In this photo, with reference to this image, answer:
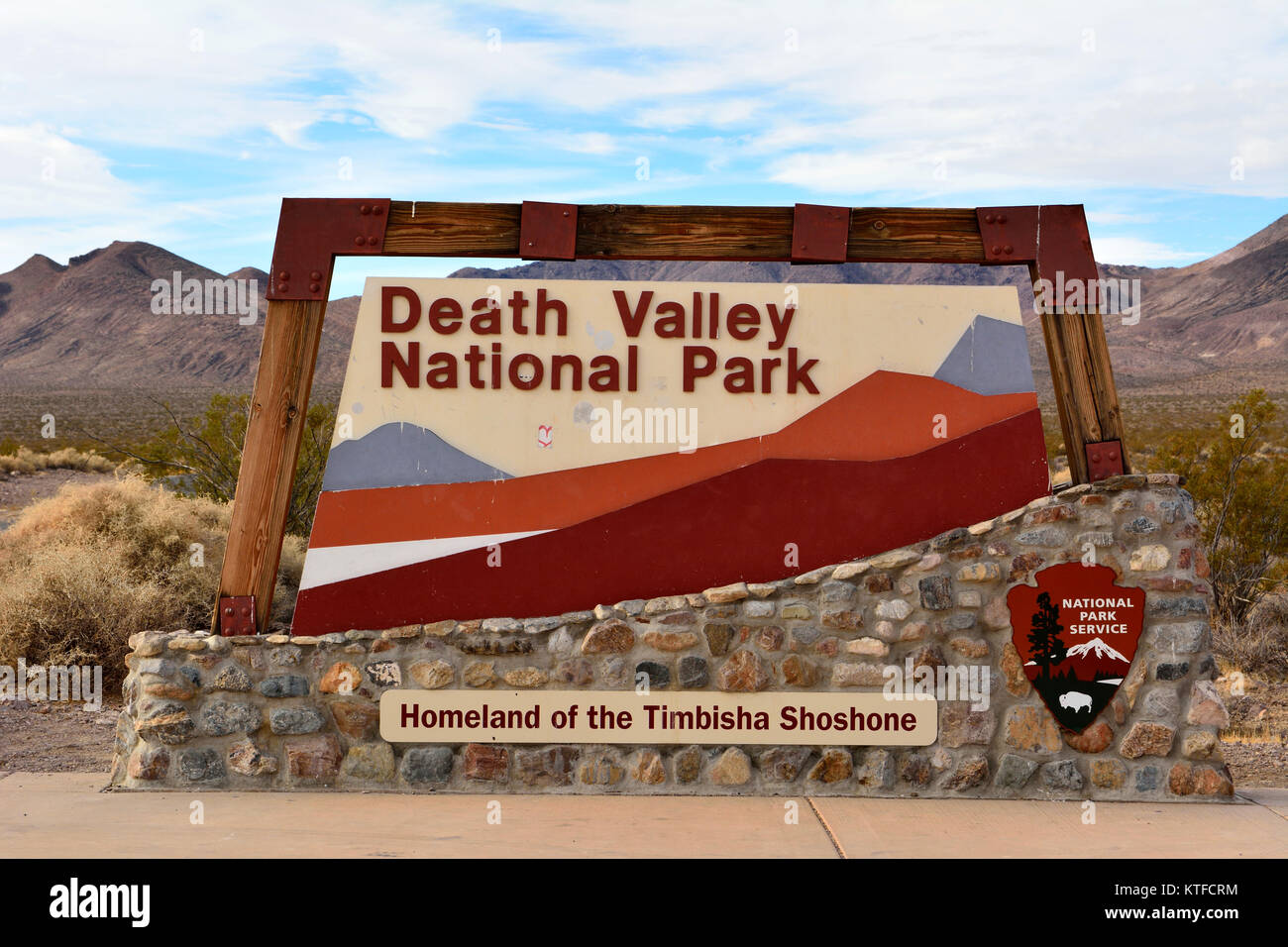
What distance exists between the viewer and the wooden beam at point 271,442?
6324 mm

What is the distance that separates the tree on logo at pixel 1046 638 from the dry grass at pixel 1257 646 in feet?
14.7

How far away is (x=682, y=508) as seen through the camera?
622 cm

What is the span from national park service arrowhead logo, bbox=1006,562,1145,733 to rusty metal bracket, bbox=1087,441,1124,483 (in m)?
0.53

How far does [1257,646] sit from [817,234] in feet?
19.6

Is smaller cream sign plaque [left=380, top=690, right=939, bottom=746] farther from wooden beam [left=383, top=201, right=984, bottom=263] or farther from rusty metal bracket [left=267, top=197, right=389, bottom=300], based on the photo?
wooden beam [left=383, top=201, right=984, bottom=263]

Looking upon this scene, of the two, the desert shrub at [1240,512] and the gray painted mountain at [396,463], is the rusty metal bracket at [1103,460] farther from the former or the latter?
the desert shrub at [1240,512]

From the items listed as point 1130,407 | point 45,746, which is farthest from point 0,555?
point 1130,407

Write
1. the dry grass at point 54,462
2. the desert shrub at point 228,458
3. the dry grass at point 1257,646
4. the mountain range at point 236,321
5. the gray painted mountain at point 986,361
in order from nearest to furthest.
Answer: the gray painted mountain at point 986,361 → the dry grass at point 1257,646 → the desert shrub at point 228,458 → the dry grass at point 54,462 → the mountain range at point 236,321

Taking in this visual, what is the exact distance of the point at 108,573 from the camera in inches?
399

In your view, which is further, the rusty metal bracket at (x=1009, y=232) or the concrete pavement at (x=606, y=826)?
the rusty metal bracket at (x=1009, y=232)

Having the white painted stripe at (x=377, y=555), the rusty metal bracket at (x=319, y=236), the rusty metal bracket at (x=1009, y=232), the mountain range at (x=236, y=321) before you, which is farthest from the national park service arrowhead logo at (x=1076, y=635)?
the mountain range at (x=236, y=321)

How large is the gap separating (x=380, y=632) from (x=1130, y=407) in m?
42.9

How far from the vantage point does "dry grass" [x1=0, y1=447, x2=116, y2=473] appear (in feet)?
88.6

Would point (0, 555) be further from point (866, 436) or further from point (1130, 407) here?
point (1130, 407)
